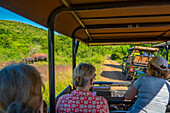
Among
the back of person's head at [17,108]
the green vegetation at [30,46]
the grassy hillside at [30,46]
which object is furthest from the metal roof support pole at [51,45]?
the grassy hillside at [30,46]

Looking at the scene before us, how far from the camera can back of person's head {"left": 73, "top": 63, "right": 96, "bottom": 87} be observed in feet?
4.22

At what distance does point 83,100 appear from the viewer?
1.20 m

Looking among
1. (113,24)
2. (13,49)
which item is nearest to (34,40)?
(13,49)

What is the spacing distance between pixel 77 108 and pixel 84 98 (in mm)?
99

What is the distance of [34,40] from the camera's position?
23.4 m

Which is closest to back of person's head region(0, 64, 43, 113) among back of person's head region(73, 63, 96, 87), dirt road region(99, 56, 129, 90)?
back of person's head region(73, 63, 96, 87)

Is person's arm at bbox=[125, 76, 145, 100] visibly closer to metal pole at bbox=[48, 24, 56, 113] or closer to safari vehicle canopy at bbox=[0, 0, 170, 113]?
safari vehicle canopy at bbox=[0, 0, 170, 113]

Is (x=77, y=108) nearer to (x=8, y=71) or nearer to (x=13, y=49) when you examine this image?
(x=8, y=71)

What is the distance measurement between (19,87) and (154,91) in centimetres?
142

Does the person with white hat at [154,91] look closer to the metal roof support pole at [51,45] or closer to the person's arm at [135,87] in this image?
the person's arm at [135,87]

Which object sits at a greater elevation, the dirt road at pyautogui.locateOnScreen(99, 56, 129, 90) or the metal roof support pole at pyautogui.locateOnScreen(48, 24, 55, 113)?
the metal roof support pole at pyautogui.locateOnScreen(48, 24, 55, 113)

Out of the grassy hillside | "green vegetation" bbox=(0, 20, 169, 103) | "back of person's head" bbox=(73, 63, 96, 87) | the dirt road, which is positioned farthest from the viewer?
the grassy hillside

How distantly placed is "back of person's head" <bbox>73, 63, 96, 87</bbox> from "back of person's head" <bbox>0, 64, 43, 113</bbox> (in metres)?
0.62

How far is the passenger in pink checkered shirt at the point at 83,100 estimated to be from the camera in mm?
1175
